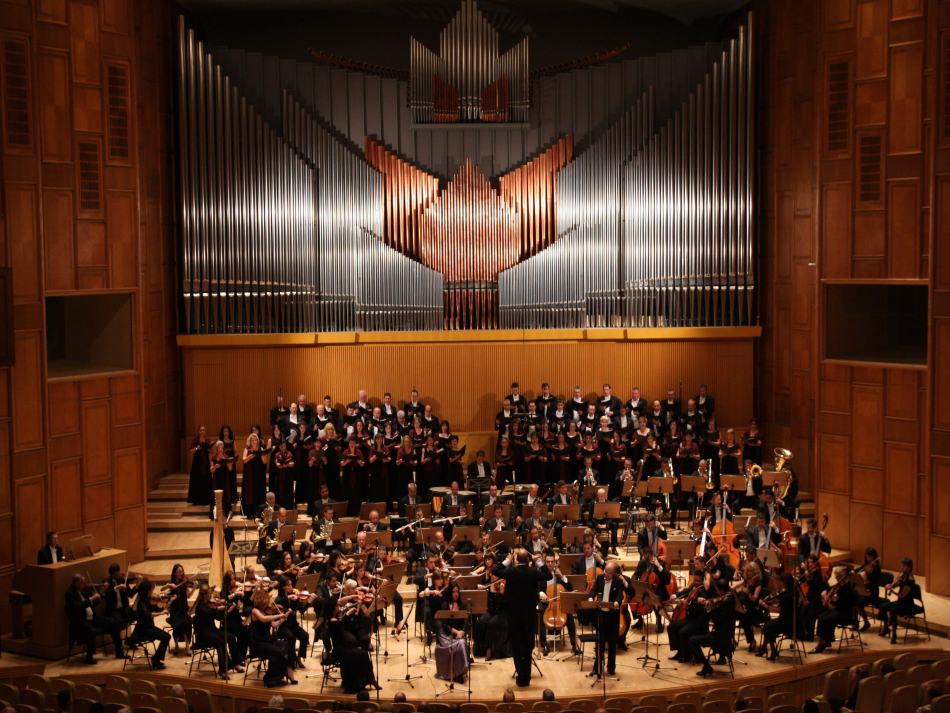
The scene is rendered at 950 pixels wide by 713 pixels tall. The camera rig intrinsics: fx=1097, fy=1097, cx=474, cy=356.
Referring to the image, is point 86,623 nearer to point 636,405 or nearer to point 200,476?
point 200,476

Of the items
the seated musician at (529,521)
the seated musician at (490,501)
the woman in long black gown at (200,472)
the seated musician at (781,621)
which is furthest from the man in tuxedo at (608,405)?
the woman in long black gown at (200,472)

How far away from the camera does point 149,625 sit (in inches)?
393

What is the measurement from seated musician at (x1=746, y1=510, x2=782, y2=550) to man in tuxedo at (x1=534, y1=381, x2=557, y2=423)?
3.76m

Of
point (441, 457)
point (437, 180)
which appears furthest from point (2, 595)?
point (437, 180)

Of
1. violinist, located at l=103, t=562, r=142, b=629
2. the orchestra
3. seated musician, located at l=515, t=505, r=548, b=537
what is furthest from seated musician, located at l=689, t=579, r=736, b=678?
violinist, located at l=103, t=562, r=142, b=629

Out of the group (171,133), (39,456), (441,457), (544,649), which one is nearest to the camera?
(544,649)

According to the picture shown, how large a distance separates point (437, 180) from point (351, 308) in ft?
7.31

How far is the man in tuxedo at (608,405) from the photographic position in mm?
14305

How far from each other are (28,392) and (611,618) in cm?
636

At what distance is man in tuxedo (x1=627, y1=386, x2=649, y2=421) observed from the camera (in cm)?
1427

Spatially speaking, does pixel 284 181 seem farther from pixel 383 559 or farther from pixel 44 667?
pixel 44 667

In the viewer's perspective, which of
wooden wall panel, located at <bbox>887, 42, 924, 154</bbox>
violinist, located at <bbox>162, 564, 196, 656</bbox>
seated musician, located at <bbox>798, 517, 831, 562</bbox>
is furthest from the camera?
wooden wall panel, located at <bbox>887, 42, 924, 154</bbox>

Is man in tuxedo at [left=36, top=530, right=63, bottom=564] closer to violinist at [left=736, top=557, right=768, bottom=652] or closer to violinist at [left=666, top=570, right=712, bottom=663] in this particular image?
violinist at [left=666, top=570, right=712, bottom=663]

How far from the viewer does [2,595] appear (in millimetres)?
10930
